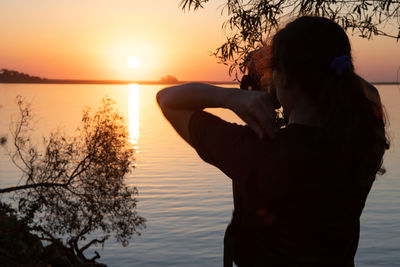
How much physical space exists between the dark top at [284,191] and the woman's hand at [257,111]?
4cm

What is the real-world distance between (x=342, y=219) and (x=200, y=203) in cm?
3918

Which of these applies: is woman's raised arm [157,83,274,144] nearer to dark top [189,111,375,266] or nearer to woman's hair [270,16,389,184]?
dark top [189,111,375,266]

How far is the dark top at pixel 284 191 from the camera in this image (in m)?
1.67

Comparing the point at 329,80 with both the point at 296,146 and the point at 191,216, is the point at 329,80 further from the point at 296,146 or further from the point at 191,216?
the point at 191,216

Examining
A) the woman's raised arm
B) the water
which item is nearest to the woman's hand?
the woman's raised arm

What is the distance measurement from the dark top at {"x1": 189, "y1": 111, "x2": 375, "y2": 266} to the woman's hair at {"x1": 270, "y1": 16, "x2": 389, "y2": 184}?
0.24ft

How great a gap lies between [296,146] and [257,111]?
0.56 feet

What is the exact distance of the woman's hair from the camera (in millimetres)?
1765

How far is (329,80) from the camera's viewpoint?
180 cm

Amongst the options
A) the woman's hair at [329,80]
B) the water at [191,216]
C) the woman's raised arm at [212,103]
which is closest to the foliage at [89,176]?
the water at [191,216]

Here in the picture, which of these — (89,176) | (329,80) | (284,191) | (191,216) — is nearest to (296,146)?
(284,191)

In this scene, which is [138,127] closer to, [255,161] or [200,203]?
[200,203]

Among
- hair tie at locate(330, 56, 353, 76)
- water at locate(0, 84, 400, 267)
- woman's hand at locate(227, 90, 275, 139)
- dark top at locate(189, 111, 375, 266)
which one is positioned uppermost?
hair tie at locate(330, 56, 353, 76)

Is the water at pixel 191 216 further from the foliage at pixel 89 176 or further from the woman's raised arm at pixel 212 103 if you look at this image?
the woman's raised arm at pixel 212 103
